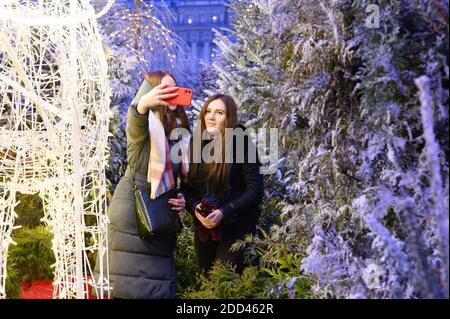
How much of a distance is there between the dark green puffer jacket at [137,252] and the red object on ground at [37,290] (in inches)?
43.4

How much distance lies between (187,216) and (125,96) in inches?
55.5

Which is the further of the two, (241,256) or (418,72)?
(241,256)

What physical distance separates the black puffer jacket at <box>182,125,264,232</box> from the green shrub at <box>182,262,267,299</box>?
274 millimetres

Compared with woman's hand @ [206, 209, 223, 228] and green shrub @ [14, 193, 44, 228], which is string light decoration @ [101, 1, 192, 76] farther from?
woman's hand @ [206, 209, 223, 228]

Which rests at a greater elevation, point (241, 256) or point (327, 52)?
point (327, 52)

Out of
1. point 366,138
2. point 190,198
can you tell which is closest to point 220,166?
point 190,198

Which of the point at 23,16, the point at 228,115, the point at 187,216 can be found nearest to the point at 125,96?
the point at 187,216

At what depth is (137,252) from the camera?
304cm

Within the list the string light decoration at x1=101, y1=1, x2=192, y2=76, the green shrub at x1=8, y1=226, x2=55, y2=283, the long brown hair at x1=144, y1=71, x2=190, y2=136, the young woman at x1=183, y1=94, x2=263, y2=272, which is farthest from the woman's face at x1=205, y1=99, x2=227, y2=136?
the string light decoration at x1=101, y1=1, x2=192, y2=76

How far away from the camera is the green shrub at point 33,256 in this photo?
4316 mm

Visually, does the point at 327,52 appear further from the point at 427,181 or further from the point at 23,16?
the point at 23,16

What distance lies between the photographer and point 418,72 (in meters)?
2.05

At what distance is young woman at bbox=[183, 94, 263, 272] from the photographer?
3148 mm

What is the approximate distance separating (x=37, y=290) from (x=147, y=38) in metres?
2.47
